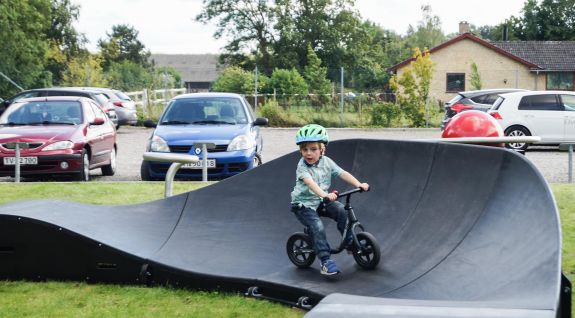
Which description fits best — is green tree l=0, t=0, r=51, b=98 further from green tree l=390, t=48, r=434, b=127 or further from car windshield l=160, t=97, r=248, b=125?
car windshield l=160, t=97, r=248, b=125

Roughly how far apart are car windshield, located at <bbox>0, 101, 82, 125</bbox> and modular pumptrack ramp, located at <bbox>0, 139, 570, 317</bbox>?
7209 mm

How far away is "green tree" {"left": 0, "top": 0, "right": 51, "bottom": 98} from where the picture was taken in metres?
51.3

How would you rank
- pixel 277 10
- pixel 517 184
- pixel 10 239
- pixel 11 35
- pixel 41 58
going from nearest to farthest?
1. pixel 517 184
2. pixel 10 239
3. pixel 11 35
4. pixel 41 58
5. pixel 277 10

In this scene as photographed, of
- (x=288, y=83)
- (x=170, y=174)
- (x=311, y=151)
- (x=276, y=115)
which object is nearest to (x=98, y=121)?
(x=170, y=174)

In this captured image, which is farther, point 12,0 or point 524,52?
point 524,52

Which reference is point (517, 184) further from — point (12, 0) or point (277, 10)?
point (277, 10)

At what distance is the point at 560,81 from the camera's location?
189 feet

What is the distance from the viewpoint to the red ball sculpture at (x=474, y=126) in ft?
27.7

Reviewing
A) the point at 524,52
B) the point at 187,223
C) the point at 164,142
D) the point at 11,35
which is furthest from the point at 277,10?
the point at 187,223

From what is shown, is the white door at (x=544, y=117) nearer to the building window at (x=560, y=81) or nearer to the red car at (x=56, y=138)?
the red car at (x=56, y=138)

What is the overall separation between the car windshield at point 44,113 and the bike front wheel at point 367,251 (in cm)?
982

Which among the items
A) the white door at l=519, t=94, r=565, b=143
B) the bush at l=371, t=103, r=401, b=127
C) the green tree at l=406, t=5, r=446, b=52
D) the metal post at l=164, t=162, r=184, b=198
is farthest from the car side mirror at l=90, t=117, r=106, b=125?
the green tree at l=406, t=5, r=446, b=52

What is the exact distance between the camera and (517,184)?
21.5ft

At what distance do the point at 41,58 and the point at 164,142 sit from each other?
44.8 meters
